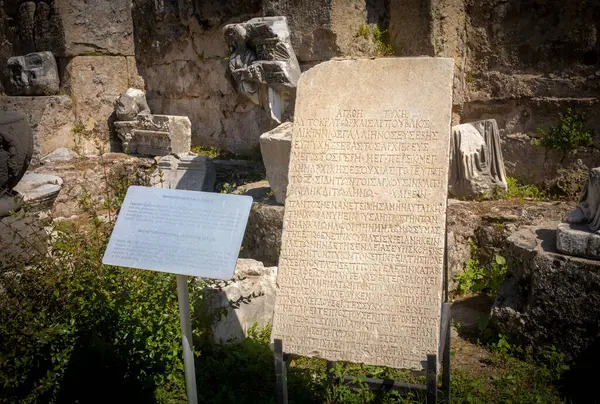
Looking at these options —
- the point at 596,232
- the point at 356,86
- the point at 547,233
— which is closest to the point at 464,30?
the point at 547,233

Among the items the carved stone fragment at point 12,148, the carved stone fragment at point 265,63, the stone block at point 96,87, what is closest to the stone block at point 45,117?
the stone block at point 96,87

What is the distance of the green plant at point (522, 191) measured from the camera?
5.41 metres

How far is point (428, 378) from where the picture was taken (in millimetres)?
2320

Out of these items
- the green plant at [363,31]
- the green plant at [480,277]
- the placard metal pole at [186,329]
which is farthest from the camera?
the green plant at [363,31]

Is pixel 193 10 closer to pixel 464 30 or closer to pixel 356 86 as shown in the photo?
pixel 464 30

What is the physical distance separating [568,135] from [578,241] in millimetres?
2406

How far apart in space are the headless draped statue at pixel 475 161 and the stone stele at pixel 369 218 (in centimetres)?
247

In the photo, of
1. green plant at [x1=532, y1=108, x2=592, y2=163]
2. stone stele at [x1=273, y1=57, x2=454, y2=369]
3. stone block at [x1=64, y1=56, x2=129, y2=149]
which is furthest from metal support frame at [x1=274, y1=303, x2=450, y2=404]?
stone block at [x1=64, y1=56, x2=129, y2=149]

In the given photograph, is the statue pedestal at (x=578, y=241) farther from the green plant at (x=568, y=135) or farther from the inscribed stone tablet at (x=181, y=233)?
the green plant at (x=568, y=135)

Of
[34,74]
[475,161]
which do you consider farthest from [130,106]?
[475,161]

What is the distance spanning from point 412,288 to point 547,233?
179cm

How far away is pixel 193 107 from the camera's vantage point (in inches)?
316

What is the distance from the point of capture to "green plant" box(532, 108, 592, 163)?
533cm

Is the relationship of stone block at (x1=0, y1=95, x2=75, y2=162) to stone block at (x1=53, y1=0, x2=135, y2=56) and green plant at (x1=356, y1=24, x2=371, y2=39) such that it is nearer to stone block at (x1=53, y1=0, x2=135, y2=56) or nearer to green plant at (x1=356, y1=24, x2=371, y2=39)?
stone block at (x1=53, y1=0, x2=135, y2=56)
